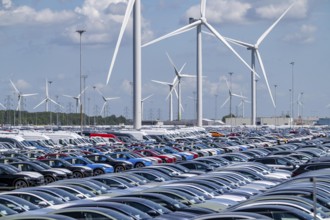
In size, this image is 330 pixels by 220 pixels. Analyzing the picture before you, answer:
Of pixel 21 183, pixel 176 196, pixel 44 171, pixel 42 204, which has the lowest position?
pixel 21 183

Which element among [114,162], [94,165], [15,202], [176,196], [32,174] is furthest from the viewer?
[114,162]

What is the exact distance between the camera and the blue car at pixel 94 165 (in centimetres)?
4298

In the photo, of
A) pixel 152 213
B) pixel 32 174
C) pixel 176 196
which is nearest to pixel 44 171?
pixel 32 174

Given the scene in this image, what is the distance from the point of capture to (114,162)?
4612 cm

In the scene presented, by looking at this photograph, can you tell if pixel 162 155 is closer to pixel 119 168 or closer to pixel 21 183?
pixel 119 168

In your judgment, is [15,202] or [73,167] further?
[73,167]

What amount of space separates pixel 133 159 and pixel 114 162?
77.2 inches

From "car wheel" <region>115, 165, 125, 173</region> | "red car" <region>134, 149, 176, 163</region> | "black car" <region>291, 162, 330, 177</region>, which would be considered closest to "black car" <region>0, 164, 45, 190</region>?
"car wheel" <region>115, 165, 125, 173</region>

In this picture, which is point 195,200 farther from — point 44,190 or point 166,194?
point 44,190

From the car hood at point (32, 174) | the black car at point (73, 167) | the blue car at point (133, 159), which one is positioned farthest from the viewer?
the blue car at point (133, 159)

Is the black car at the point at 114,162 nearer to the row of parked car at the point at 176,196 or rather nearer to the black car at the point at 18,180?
the row of parked car at the point at 176,196

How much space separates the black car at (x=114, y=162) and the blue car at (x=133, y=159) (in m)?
0.96

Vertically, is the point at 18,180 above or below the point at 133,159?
below

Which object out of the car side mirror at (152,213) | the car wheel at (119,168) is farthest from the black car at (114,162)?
the car side mirror at (152,213)
